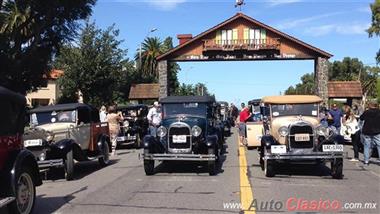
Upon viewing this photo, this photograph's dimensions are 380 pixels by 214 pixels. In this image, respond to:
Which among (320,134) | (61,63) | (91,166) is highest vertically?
(61,63)

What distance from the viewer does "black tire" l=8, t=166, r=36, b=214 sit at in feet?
27.0

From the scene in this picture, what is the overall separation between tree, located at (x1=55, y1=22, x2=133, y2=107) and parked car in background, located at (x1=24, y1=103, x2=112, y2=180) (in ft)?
78.5

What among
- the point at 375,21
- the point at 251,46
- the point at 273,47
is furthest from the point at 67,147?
the point at 375,21

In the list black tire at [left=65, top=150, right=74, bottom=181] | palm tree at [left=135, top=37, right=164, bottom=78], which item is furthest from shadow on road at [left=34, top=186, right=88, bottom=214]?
palm tree at [left=135, top=37, right=164, bottom=78]

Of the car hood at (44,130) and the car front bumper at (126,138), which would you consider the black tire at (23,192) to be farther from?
the car front bumper at (126,138)

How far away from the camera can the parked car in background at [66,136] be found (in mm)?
13273

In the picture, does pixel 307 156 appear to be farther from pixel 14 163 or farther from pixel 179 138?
pixel 14 163

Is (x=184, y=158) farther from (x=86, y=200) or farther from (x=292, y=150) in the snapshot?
(x=86, y=200)

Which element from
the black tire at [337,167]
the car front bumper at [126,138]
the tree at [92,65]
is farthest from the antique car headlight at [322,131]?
the tree at [92,65]

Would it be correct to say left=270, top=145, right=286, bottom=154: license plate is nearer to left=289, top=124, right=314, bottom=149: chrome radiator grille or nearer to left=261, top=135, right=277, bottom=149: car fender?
left=261, top=135, right=277, bottom=149: car fender

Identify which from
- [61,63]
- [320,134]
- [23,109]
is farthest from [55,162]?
[61,63]

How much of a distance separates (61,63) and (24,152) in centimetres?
3428

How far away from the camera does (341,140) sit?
13266 mm

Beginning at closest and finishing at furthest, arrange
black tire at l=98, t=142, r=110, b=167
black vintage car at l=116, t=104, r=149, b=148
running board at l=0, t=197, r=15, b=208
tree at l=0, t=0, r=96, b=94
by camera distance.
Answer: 1. running board at l=0, t=197, r=15, b=208
2. black tire at l=98, t=142, r=110, b=167
3. black vintage car at l=116, t=104, r=149, b=148
4. tree at l=0, t=0, r=96, b=94
